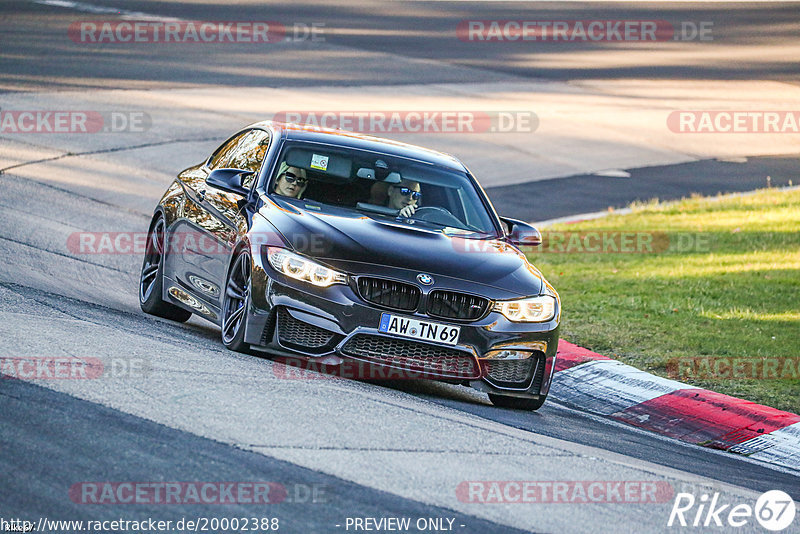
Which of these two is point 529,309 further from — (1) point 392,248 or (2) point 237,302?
(2) point 237,302

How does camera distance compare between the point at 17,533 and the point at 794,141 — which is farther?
the point at 794,141

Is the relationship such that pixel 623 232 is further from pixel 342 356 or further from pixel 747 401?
pixel 342 356

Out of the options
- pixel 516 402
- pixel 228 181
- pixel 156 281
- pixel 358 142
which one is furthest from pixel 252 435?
pixel 156 281

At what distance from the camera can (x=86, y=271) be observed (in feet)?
39.5

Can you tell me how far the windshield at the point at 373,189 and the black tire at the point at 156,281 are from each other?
59.8 inches

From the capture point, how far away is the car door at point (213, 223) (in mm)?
9023

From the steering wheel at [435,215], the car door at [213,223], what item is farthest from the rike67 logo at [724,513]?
the car door at [213,223]

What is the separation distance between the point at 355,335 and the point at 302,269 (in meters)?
0.53

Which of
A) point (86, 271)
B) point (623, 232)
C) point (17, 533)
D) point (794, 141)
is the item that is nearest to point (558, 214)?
point (623, 232)

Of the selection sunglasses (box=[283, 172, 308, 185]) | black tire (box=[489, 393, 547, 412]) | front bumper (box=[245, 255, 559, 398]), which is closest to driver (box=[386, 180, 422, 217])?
sunglasses (box=[283, 172, 308, 185])

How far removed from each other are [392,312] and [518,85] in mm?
21286

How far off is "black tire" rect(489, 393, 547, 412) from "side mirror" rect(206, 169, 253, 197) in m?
2.25

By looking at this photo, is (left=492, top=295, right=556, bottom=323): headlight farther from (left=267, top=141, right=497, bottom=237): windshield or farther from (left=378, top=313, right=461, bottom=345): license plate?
(left=267, top=141, right=497, bottom=237): windshield

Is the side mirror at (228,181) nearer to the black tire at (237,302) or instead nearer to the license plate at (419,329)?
the black tire at (237,302)
